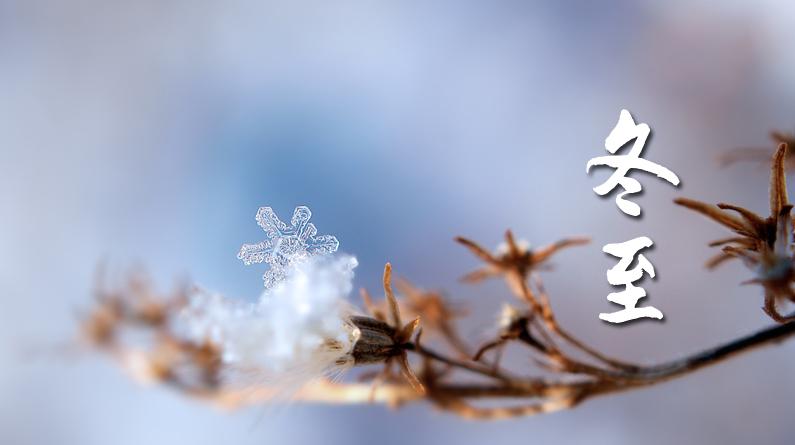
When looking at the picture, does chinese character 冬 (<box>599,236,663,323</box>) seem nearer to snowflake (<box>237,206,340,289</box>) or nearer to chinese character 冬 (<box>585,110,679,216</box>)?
chinese character 冬 (<box>585,110,679,216</box>)

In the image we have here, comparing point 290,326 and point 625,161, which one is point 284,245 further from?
point 625,161

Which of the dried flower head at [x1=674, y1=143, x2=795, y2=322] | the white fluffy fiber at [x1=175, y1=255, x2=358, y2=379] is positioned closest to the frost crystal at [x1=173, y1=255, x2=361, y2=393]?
the white fluffy fiber at [x1=175, y1=255, x2=358, y2=379]

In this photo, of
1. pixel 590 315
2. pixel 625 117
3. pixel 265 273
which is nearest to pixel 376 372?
pixel 265 273

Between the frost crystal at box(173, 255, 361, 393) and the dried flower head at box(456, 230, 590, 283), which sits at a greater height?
the dried flower head at box(456, 230, 590, 283)

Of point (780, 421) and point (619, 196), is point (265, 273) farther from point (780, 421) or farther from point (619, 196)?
point (780, 421)

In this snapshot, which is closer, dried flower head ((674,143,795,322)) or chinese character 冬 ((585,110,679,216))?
dried flower head ((674,143,795,322))
